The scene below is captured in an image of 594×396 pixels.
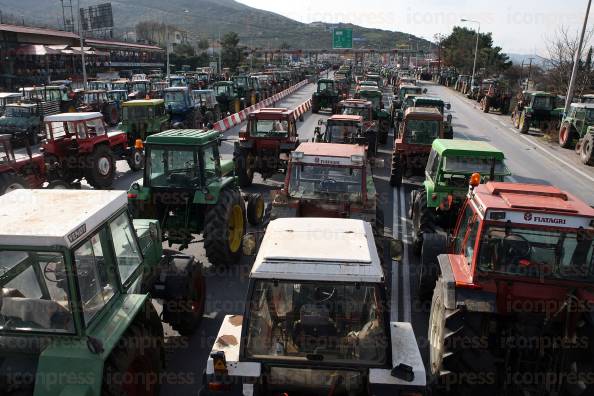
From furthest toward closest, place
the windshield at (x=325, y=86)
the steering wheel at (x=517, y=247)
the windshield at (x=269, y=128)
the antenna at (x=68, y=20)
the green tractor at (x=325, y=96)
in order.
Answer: the antenna at (x=68, y=20)
the windshield at (x=325, y=86)
the green tractor at (x=325, y=96)
the windshield at (x=269, y=128)
the steering wheel at (x=517, y=247)

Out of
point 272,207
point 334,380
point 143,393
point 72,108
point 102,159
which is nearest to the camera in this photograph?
point 334,380

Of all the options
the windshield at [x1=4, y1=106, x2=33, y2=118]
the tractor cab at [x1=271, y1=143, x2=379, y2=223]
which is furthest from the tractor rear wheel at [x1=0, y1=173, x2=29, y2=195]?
the windshield at [x1=4, y1=106, x2=33, y2=118]

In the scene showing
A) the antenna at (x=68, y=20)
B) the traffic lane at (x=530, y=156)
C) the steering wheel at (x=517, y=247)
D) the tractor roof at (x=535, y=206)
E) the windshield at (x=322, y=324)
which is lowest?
the traffic lane at (x=530, y=156)

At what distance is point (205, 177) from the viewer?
7973 mm

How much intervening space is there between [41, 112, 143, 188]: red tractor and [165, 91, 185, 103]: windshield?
21.5ft

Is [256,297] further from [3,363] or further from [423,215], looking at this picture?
[423,215]

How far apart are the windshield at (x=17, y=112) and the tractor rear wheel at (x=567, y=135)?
22839 mm

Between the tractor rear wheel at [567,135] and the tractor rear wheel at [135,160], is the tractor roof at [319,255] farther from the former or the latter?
the tractor rear wheel at [567,135]

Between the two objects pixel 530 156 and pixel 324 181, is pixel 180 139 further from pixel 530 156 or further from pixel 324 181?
pixel 530 156

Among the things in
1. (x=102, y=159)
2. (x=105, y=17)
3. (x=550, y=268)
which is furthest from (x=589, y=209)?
(x=105, y=17)

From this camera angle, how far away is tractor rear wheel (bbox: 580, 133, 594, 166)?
1741cm

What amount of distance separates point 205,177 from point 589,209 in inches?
217

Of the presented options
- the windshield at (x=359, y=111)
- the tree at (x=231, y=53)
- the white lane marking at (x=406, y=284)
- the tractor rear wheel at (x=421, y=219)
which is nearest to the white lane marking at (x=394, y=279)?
the white lane marking at (x=406, y=284)

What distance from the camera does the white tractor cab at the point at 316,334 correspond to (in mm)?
3449
